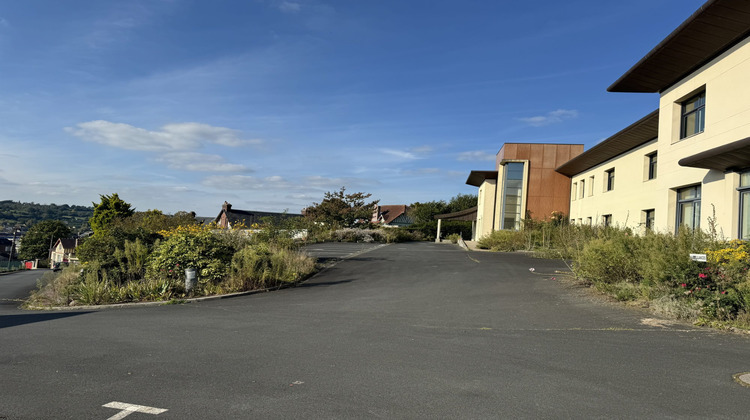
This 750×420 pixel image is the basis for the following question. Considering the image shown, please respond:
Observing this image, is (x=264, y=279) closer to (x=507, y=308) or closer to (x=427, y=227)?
(x=507, y=308)

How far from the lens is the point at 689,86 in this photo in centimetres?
1477

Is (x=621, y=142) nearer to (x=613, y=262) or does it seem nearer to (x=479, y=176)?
(x=613, y=262)

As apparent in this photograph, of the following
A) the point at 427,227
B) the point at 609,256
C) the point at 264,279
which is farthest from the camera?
the point at 427,227

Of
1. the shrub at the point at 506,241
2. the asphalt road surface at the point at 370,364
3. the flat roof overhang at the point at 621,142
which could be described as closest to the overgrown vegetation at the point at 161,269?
the asphalt road surface at the point at 370,364

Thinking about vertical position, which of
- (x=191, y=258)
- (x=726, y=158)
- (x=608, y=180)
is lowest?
(x=191, y=258)

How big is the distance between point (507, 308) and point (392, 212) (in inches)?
3179

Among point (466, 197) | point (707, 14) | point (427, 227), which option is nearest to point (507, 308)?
point (707, 14)

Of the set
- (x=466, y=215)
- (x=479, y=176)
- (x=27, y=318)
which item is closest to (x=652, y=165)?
(x=479, y=176)

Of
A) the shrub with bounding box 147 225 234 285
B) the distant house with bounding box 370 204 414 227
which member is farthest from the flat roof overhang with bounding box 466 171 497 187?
the distant house with bounding box 370 204 414 227

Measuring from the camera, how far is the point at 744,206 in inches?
486

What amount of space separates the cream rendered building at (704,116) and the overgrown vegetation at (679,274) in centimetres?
169

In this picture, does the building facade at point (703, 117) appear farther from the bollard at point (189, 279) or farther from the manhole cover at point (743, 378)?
the bollard at point (189, 279)

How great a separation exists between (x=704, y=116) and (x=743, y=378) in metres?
11.2

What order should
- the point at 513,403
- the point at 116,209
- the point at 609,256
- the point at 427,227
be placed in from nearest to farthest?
the point at 513,403, the point at 609,256, the point at 116,209, the point at 427,227
